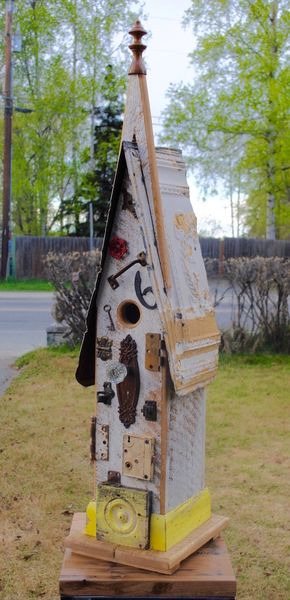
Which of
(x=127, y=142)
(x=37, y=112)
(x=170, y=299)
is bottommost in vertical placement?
(x=170, y=299)

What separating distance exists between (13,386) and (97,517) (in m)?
5.36

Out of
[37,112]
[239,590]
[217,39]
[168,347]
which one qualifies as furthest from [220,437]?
[37,112]

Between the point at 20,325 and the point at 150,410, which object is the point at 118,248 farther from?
the point at 20,325

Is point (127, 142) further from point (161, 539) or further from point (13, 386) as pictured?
point (13, 386)

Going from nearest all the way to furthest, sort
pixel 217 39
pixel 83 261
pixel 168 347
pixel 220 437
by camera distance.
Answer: pixel 168 347 → pixel 220 437 → pixel 83 261 → pixel 217 39

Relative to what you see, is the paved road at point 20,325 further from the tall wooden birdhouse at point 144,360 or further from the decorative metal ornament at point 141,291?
the decorative metal ornament at point 141,291

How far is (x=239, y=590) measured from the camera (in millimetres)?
3508

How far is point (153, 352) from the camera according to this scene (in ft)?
7.55

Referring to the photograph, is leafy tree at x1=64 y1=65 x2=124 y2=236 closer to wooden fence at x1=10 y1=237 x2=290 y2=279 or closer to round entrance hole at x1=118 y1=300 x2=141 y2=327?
wooden fence at x1=10 y1=237 x2=290 y2=279

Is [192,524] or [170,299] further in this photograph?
[192,524]

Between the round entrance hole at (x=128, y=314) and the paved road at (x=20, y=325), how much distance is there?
17.9 feet

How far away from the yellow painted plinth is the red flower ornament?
87 cm

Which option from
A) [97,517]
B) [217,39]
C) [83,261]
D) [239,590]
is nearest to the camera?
[97,517]

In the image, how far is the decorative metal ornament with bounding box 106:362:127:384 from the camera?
2.37m
